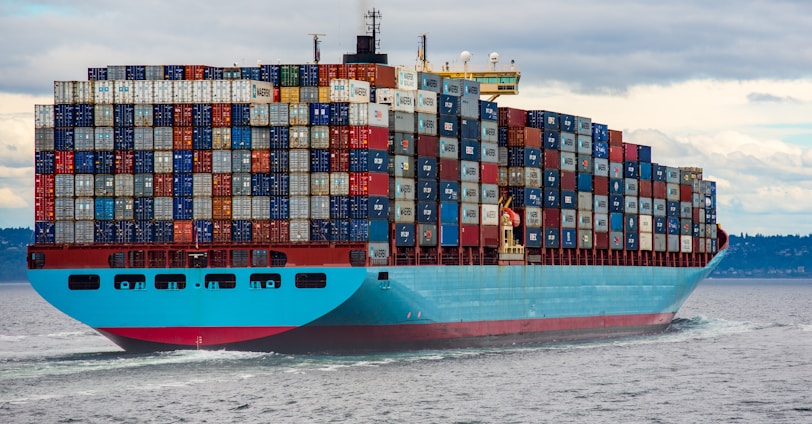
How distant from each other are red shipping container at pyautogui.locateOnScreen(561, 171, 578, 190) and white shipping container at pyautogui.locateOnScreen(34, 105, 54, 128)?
33.1m

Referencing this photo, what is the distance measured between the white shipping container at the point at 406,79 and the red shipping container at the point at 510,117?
10.2m

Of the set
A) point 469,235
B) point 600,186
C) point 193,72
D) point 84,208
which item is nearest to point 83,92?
point 193,72

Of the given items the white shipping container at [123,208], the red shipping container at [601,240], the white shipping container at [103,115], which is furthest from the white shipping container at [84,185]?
the red shipping container at [601,240]

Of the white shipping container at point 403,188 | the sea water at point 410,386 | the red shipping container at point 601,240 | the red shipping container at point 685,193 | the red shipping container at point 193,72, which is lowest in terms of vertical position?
the sea water at point 410,386

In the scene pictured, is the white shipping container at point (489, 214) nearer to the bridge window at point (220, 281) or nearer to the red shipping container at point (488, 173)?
the red shipping container at point (488, 173)

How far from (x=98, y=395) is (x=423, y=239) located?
22.8 m

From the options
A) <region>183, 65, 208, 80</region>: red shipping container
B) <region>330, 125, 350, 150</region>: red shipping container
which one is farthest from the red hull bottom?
<region>183, 65, 208, 80</region>: red shipping container

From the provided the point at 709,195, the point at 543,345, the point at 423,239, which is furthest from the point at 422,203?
the point at 709,195

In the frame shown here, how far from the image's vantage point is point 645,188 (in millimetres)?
92438

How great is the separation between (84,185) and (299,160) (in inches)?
446

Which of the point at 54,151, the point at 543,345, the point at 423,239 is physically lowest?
the point at 543,345

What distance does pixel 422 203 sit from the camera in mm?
69500

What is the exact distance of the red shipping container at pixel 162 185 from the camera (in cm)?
6500

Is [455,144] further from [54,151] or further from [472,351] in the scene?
[54,151]
